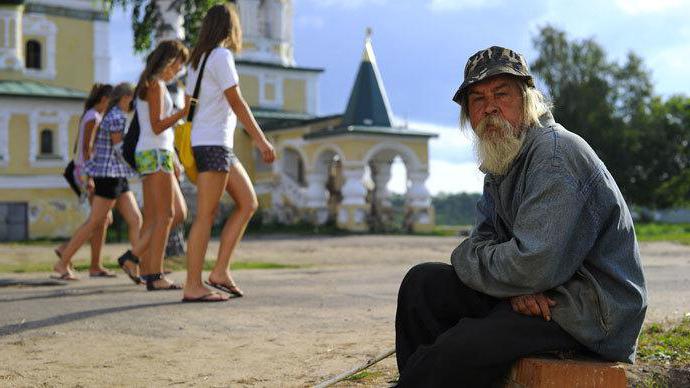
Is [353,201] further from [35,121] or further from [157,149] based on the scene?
[157,149]

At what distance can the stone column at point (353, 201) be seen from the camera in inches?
1110

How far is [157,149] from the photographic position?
7766 millimetres

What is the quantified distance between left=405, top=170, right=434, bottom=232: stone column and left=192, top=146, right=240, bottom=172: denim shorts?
Result: 73.4 ft

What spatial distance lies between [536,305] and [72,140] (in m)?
28.3

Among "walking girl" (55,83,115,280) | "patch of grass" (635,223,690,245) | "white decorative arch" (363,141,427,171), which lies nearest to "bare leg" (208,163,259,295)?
"walking girl" (55,83,115,280)

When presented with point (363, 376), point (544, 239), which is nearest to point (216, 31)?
point (363, 376)

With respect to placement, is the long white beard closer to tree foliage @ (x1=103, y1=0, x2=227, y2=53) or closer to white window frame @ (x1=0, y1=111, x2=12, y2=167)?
tree foliage @ (x1=103, y1=0, x2=227, y2=53)

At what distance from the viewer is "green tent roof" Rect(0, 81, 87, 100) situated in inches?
1149

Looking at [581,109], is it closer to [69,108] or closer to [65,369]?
[69,108]

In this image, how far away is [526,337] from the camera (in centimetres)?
317

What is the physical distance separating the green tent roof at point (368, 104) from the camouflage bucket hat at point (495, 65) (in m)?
26.6

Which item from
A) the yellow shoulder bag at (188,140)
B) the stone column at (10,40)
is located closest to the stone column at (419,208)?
the stone column at (10,40)

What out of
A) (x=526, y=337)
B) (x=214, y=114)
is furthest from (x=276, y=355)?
(x=214, y=114)

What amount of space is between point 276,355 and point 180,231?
812 centimetres
